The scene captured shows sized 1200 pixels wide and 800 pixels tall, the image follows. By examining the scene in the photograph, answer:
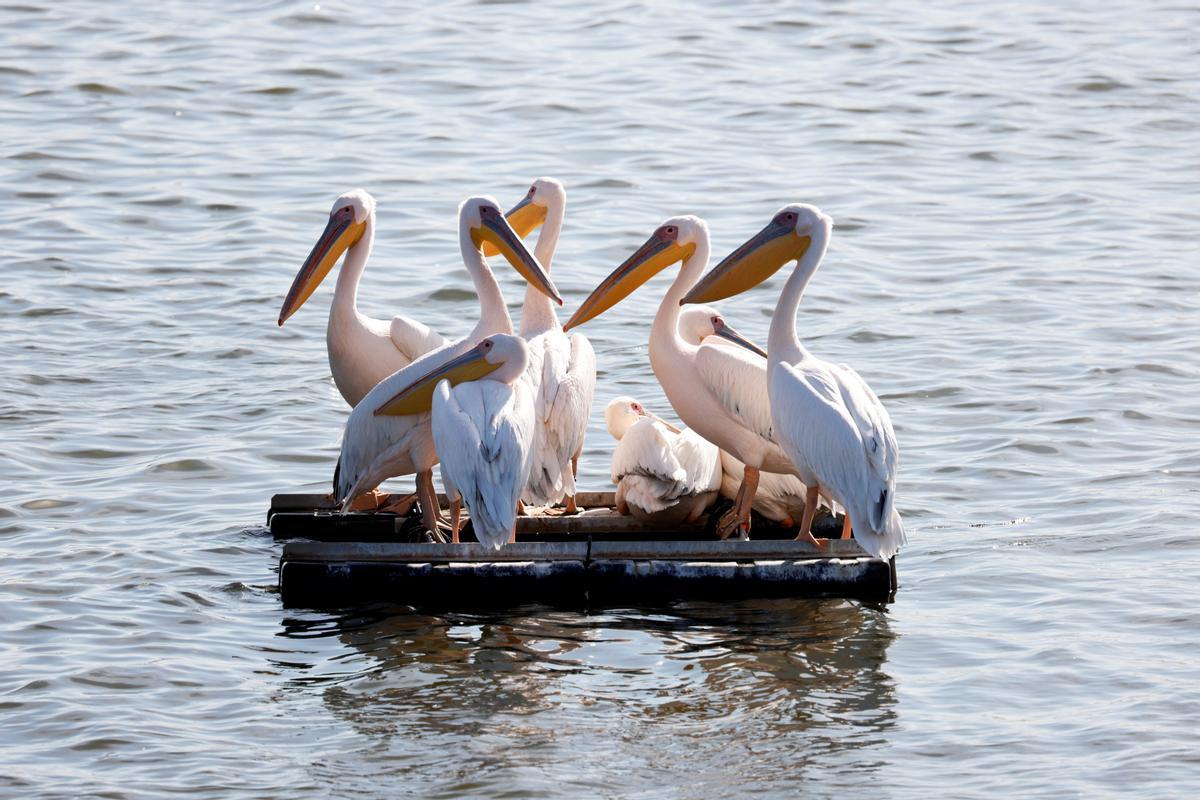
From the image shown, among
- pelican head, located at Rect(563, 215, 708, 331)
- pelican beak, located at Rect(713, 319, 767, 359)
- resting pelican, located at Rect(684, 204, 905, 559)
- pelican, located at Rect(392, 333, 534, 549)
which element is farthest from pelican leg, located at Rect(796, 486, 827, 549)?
pelican head, located at Rect(563, 215, 708, 331)

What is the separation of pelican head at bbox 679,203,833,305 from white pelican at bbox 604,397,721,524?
57 cm

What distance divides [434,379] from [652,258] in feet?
4.26

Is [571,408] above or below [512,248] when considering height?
below

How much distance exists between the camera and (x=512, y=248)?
714cm

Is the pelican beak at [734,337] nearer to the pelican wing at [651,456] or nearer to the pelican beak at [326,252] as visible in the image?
the pelican wing at [651,456]

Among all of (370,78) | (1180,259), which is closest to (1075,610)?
(1180,259)

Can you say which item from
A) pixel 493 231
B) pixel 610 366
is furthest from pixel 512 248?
pixel 610 366

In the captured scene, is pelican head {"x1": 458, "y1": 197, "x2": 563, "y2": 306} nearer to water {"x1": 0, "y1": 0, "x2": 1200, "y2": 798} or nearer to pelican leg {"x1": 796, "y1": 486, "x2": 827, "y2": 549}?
pelican leg {"x1": 796, "y1": 486, "x2": 827, "y2": 549}

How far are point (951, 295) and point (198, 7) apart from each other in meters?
9.93

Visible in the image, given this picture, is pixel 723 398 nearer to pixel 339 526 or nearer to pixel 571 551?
pixel 571 551

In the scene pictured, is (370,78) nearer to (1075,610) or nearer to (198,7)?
(198,7)

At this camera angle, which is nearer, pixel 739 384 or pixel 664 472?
pixel 664 472

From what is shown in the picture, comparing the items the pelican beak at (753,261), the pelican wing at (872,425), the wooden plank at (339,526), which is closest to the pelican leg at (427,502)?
the wooden plank at (339,526)

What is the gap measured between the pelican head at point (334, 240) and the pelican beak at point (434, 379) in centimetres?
107
